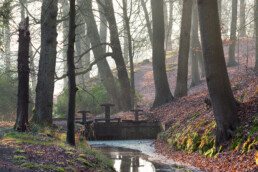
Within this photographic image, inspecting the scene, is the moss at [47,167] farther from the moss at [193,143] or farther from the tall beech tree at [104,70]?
the tall beech tree at [104,70]

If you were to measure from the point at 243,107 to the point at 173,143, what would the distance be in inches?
144

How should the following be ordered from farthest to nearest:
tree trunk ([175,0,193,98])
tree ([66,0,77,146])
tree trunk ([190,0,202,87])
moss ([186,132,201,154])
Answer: tree trunk ([190,0,202,87]) → tree trunk ([175,0,193,98]) → moss ([186,132,201,154]) → tree ([66,0,77,146])

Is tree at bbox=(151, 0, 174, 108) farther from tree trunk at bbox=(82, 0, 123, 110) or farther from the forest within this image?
tree trunk at bbox=(82, 0, 123, 110)

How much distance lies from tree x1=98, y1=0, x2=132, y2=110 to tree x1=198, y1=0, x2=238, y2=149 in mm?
11699

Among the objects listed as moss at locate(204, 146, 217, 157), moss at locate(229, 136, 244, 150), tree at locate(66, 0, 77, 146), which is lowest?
moss at locate(204, 146, 217, 157)

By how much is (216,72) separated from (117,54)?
13.1m

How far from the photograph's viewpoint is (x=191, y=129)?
43.5ft

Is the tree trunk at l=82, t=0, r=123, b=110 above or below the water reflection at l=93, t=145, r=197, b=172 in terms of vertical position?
above

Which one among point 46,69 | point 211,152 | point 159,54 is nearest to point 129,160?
point 211,152

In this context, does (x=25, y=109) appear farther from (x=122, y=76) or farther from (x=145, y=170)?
(x=122, y=76)

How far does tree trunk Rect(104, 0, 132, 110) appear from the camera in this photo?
73.7 feet

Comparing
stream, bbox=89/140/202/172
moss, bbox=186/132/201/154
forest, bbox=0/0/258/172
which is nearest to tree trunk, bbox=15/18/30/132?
forest, bbox=0/0/258/172

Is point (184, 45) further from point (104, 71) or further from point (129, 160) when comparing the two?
point (129, 160)

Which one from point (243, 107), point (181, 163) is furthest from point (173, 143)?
point (243, 107)
